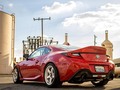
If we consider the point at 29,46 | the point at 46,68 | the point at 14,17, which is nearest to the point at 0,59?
the point at 14,17

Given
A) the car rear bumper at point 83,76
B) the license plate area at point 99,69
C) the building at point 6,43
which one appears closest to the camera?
the car rear bumper at point 83,76

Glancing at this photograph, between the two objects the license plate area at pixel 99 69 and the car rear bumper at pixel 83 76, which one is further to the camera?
the license plate area at pixel 99 69

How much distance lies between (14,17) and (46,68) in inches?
1469

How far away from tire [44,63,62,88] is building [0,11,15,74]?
107 ft

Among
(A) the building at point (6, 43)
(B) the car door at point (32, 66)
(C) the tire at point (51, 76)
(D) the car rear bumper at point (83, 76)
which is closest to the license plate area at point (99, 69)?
(D) the car rear bumper at point (83, 76)

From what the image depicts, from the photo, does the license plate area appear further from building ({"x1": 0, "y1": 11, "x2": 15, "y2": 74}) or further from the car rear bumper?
building ({"x1": 0, "y1": 11, "x2": 15, "y2": 74})

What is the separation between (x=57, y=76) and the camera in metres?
9.00

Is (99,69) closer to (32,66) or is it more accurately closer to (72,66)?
(72,66)

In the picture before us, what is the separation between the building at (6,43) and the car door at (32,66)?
3089cm

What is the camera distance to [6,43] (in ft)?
141

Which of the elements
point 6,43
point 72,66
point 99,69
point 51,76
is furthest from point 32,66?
point 6,43

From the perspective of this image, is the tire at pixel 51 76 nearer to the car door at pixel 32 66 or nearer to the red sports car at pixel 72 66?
the red sports car at pixel 72 66

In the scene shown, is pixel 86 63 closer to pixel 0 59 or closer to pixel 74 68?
pixel 74 68

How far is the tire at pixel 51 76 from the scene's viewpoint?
29.6ft
